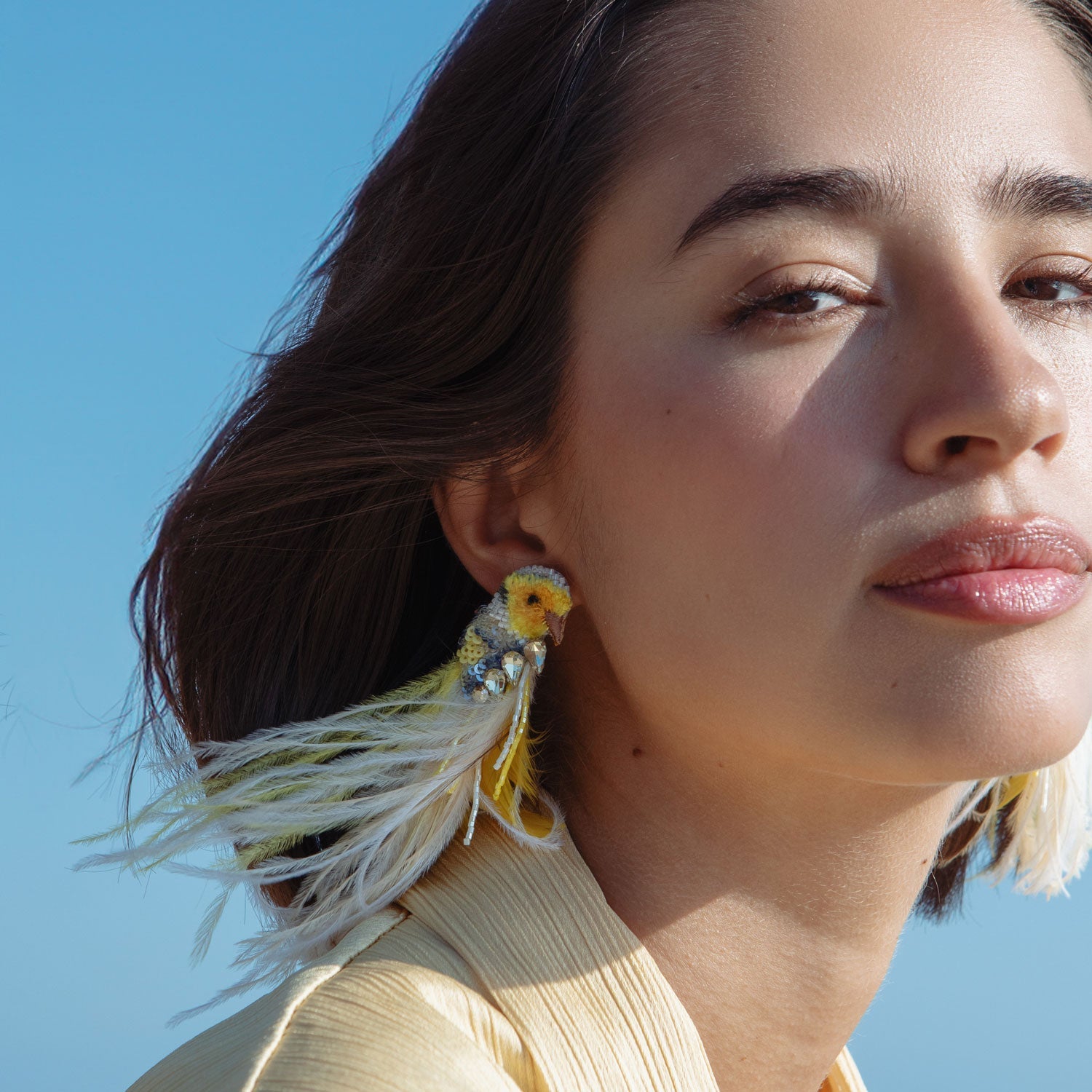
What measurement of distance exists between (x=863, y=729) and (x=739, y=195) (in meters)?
0.84

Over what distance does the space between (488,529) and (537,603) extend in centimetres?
20

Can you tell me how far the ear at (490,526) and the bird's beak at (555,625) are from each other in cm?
11

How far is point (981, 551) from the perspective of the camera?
6.33ft

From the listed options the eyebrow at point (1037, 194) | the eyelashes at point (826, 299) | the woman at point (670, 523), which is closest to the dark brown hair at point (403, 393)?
the woman at point (670, 523)

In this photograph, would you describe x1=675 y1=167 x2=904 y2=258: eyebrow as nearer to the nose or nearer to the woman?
the woman

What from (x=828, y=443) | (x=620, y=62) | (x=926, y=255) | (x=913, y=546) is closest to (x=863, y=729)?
(x=913, y=546)

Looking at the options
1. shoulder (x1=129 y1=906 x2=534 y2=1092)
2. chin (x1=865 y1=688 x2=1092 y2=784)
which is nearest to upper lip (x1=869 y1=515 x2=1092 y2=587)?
chin (x1=865 y1=688 x2=1092 y2=784)

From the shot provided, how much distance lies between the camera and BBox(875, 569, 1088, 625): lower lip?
1927 millimetres

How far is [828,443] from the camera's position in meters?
1.99

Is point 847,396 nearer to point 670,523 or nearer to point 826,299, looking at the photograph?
point 826,299

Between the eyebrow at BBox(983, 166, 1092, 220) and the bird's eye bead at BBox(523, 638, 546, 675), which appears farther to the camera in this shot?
the bird's eye bead at BBox(523, 638, 546, 675)

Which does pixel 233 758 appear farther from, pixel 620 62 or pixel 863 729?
pixel 620 62

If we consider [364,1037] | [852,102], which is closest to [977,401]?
[852,102]

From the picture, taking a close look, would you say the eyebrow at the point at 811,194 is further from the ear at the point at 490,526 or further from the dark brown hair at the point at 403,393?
the ear at the point at 490,526
